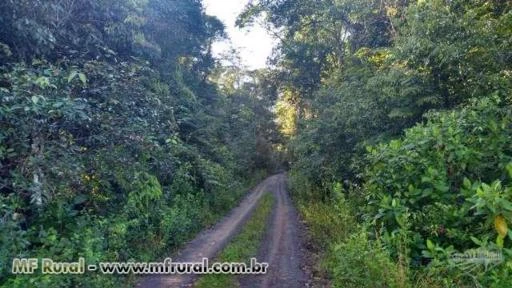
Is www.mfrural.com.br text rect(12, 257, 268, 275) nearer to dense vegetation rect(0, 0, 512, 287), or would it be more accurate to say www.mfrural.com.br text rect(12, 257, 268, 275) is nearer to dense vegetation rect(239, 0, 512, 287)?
dense vegetation rect(0, 0, 512, 287)

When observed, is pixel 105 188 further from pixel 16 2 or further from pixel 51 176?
pixel 16 2

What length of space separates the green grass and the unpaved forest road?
0.20 metres

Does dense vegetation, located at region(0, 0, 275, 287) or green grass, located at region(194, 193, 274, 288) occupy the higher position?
dense vegetation, located at region(0, 0, 275, 287)

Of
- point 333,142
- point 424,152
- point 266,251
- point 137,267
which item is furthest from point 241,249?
point 333,142

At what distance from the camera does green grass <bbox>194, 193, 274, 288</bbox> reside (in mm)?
7293

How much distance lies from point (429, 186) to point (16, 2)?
24.1 ft

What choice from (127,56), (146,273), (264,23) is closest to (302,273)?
(146,273)

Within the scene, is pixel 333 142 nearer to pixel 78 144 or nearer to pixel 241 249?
pixel 241 249

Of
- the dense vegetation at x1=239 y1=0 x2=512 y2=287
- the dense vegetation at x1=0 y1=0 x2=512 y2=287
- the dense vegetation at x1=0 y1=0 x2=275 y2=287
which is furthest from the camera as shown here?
the dense vegetation at x1=0 y1=0 x2=275 y2=287

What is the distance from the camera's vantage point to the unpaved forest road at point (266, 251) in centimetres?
747

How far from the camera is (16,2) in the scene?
6.36m

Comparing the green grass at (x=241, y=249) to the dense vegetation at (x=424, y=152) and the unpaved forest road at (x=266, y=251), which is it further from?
the dense vegetation at (x=424, y=152)

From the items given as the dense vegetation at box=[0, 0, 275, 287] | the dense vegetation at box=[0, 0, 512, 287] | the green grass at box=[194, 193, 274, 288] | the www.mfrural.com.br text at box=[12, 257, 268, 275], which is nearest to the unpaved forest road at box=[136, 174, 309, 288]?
the green grass at box=[194, 193, 274, 288]

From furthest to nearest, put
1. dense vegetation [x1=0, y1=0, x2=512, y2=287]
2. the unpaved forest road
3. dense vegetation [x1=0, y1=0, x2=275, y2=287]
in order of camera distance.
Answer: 1. the unpaved forest road
2. dense vegetation [x1=0, y1=0, x2=275, y2=287]
3. dense vegetation [x1=0, y1=0, x2=512, y2=287]
